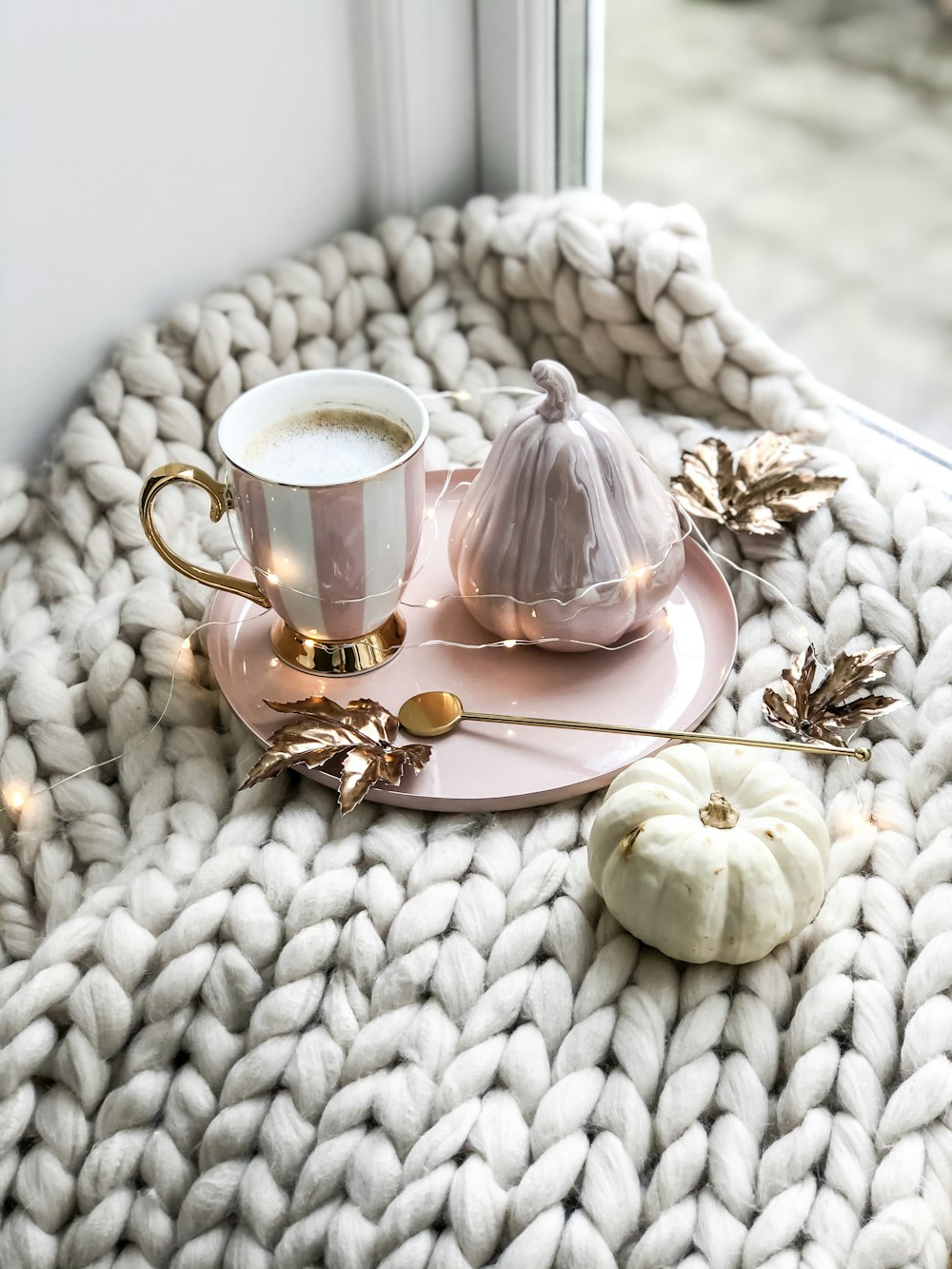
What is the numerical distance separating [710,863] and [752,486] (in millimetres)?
305

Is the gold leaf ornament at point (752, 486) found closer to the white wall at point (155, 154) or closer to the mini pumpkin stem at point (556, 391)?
the mini pumpkin stem at point (556, 391)

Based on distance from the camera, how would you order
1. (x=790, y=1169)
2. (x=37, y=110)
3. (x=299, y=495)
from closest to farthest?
(x=790, y=1169), (x=299, y=495), (x=37, y=110)

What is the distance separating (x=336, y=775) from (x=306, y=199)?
1.70 feet

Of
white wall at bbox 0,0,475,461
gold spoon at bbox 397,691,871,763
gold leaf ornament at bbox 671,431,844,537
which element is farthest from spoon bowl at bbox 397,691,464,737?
white wall at bbox 0,0,475,461

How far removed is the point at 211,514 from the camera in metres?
0.65

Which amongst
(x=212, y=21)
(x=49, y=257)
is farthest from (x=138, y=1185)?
(x=212, y=21)

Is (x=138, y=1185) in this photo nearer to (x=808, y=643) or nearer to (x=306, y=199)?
(x=808, y=643)

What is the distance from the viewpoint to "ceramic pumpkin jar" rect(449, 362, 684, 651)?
0.63 m

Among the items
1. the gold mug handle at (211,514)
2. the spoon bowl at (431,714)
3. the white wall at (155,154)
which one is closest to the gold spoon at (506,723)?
the spoon bowl at (431,714)

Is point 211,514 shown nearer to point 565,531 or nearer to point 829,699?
point 565,531

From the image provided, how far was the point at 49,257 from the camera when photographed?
80 centimetres

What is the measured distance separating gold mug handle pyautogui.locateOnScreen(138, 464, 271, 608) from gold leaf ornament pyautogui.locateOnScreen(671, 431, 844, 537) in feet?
0.87

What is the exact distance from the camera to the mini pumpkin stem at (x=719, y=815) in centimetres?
54

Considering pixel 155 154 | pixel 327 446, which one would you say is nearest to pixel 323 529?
pixel 327 446
